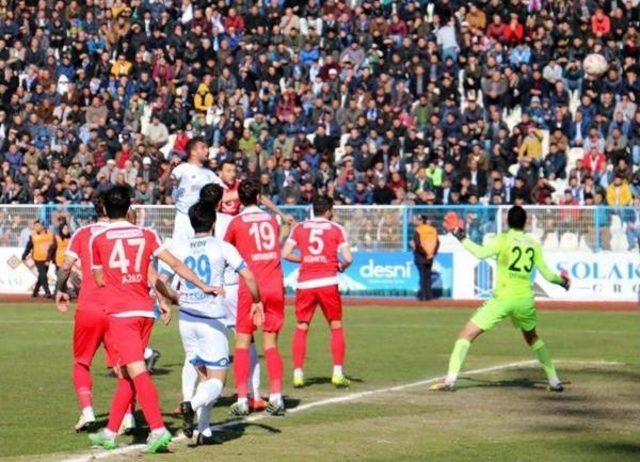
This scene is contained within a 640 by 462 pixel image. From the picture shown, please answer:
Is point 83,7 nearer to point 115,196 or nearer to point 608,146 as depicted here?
point 608,146

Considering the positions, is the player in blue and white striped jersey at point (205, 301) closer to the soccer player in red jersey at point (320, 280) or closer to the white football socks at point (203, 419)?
the white football socks at point (203, 419)

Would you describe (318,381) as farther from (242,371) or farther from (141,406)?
(141,406)

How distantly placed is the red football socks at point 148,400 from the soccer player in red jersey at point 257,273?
2.79m

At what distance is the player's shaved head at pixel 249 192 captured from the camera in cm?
1536

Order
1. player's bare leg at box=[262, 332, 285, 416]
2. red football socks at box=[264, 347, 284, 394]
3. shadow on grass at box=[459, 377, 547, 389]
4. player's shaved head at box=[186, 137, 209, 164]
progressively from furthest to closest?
shadow on grass at box=[459, 377, 547, 389] < player's shaved head at box=[186, 137, 209, 164] < red football socks at box=[264, 347, 284, 394] < player's bare leg at box=[262, 332, 285, 416]

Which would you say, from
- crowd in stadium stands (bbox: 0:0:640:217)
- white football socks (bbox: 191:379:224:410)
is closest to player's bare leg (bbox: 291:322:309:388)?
white football socks (bbox: 191:379:224:410)

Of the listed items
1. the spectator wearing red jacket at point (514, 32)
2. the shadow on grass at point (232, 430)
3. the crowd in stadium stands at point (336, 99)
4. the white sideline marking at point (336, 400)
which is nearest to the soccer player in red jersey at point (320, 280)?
the white sideline marking at point (336, 400)

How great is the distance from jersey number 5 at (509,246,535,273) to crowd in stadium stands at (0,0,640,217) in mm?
19552

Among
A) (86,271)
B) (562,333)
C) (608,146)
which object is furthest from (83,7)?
(86,271)

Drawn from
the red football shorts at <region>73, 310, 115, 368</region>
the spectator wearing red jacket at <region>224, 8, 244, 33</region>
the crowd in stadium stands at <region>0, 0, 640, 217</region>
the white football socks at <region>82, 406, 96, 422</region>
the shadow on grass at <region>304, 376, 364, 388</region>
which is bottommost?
the shadow on grass at <region>304, 376, 364, 388</region>

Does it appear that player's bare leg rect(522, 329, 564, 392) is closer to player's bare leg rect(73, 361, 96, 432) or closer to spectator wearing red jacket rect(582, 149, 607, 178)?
player's bare leg rect(73, 361, 96, 432)

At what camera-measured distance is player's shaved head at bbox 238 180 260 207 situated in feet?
50.4

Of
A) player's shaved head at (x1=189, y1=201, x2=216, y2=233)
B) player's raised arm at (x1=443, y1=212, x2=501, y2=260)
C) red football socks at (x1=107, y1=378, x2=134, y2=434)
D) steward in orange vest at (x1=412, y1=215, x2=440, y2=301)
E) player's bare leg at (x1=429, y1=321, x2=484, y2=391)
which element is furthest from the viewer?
steward in orange vest at (x1=412, y1=215, x2=440, y2=301)

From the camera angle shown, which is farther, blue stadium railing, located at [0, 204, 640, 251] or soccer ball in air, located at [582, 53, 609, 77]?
soccer ball in air, located at [582, 53, 609, 77]
